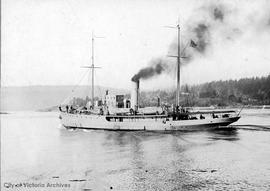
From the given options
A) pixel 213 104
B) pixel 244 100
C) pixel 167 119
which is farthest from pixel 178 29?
pixel 213 104

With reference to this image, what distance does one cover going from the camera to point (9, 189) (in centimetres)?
1131

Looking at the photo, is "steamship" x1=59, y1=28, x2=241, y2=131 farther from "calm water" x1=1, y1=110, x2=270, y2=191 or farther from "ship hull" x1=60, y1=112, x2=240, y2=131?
"calm water" x1=1, y1=110, x2=270, y2=191

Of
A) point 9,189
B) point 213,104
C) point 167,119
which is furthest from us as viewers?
point 213,104

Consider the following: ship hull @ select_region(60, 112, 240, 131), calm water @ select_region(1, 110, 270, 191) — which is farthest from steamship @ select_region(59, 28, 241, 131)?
calm water @ select_region(1, 110, 270, 191)

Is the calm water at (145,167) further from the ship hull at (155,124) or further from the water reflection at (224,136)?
the ship hull at (155,124)

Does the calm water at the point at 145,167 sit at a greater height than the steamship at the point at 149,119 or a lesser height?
lesser

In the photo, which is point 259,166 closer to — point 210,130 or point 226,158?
point 226,158

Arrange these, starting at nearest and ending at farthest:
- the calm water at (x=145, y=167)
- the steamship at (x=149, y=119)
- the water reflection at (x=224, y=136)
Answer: the calm water at (x=145, y=167) → the water reflection at (x=224, y=136) → the steamship at (x=149, y=119)

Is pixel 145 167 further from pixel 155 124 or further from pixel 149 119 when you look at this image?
pixel 149 119

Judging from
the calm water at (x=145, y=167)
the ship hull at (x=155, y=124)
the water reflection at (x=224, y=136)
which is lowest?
the calm water at (x=145, y=167)

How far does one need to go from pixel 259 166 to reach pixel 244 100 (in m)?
18.3

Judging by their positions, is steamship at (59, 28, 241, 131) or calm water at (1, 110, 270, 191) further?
steamship at (59, 28, 241, 131)

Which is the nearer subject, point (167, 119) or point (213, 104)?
point (167, 119)

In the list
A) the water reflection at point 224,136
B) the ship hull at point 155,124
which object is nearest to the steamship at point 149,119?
the ship hull at point 155,124
